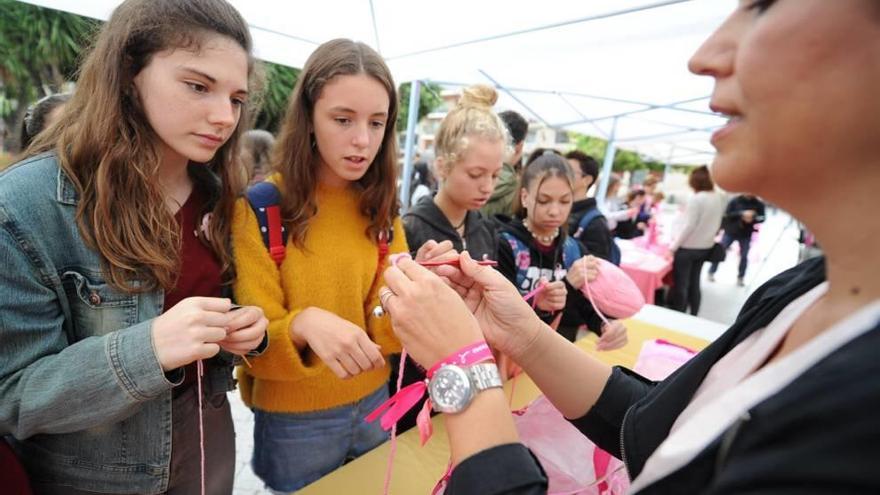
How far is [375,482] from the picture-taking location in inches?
40.4

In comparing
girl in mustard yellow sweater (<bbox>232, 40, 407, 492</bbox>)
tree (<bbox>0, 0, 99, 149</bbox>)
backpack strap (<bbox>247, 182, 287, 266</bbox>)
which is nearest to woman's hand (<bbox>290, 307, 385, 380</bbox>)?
girl in mustard yellow sweater (<bbox>232, 40, 407, 492</bbox>)

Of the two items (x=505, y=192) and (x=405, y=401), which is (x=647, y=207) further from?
(x=405, y=401)

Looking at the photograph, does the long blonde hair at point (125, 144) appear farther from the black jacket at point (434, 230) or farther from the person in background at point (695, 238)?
the person in background at point (695, 238)

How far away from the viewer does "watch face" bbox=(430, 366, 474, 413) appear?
562 mm

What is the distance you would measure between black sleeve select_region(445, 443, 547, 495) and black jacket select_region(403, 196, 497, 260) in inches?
41.8

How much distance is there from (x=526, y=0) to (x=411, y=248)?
197 centimetres

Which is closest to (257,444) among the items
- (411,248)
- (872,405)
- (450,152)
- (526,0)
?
(411,248)

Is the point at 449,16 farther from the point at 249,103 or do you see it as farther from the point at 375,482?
the point at 375,482

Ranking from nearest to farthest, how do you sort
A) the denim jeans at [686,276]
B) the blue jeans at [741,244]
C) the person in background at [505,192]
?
the person in background at [505,192], the denim jeans at [686,276], the blue jeans at [741,244]

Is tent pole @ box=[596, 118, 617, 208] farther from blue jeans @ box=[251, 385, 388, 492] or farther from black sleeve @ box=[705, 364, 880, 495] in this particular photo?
black sleeve @ box=[705, 364, 880, 495]

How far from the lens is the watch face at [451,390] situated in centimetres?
56

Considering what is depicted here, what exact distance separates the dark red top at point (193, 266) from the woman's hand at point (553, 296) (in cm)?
96

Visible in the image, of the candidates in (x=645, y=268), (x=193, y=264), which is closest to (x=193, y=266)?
(x=193, y=264)

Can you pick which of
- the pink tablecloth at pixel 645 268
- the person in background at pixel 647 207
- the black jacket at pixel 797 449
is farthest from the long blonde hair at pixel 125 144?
the person in background at pixel 647 207
